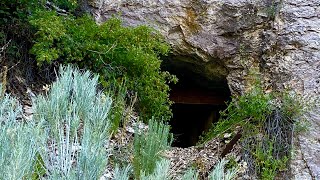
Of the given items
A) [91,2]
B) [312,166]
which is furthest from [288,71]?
[91,2]

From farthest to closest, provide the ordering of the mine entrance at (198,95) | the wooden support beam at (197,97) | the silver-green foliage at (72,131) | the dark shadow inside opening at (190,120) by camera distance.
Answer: the dark shadow inside opening at (190,120), the wooden support beam at (197,97), the mine entrance at (198,95), the silver-green foliage at (72,131)

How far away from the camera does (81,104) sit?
2.25 metres

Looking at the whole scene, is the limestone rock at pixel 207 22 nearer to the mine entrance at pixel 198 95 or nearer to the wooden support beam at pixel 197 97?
the mine entrance at pixel 198 95

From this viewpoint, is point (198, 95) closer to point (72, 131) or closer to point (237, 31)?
point (237, 31)

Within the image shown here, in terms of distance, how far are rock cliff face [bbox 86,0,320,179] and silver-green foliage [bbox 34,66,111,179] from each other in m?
1.91

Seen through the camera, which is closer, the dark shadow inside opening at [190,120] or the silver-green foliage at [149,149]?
the silver-green foliage at [149,149]

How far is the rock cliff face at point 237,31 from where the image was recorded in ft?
12.7

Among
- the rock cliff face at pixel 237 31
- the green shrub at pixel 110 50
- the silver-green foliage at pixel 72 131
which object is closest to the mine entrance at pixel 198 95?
the rock cliff face at pixel 237 31

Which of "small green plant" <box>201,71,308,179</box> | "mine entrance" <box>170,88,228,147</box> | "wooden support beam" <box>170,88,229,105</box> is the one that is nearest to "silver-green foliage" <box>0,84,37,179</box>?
"small green plant" <box>201,71,308,179</box>

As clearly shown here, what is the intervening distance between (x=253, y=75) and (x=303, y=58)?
52cm

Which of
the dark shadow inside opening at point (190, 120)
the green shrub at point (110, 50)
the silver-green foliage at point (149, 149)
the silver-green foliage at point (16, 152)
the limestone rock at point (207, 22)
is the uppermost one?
the limestone rock at point (207, 22)

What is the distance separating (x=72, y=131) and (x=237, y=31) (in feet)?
8.72

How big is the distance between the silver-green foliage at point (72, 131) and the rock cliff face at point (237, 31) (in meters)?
1.91

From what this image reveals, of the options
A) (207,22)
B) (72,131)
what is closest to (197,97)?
(207,22)
